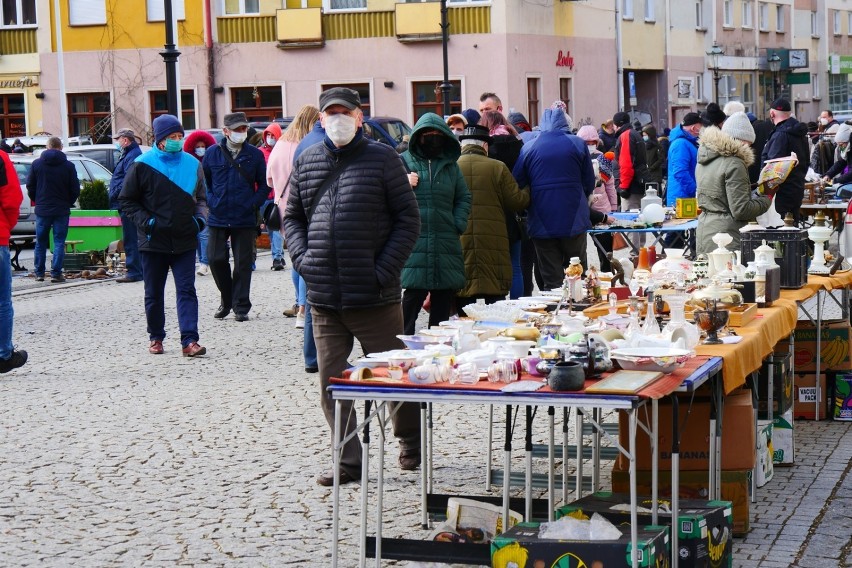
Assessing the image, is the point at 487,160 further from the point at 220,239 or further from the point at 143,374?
the point at 220,239

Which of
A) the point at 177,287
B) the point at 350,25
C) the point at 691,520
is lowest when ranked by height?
the point at 691,520

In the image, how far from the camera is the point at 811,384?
9.44 metres

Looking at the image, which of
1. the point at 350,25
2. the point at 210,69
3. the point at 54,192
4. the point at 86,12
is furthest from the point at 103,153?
the point at 86,12

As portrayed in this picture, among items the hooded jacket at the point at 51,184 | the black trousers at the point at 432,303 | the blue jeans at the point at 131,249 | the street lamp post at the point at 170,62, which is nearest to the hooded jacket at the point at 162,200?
the black trousers at the point at 432,303

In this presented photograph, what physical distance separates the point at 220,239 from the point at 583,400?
30.9ft

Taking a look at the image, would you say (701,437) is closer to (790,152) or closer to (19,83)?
(790,152)

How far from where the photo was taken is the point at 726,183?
10711mm

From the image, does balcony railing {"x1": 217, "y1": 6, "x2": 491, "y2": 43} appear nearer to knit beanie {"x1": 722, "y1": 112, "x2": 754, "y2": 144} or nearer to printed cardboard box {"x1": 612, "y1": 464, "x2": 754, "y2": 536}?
knit beanie {"x1": 722, "y1": 112, "x2": 754, "y2": 144}

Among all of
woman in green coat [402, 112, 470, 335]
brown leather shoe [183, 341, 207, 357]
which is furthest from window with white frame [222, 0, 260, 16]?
woman in green coat [402, 112, 470, 335]

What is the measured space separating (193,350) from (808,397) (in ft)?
16.8

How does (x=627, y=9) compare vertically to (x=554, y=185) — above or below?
above

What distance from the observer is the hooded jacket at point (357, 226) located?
746cm

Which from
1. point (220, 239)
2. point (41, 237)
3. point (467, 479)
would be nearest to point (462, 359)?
point (467, 479)

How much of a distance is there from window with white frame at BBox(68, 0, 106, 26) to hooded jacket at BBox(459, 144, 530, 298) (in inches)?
1257
